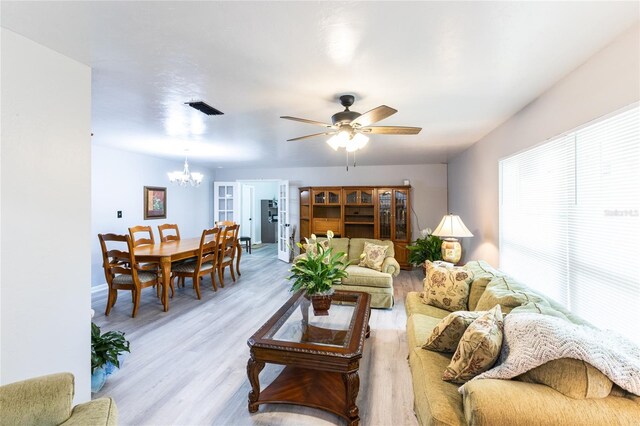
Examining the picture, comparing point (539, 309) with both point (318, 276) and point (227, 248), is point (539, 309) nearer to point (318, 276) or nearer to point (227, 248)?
point (318, 276)

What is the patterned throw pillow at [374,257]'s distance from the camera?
168 inches

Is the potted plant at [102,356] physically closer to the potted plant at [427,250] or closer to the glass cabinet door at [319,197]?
the potted plant at [427,250]

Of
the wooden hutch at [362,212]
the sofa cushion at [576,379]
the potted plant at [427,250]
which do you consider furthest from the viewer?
the wooden hutch at [362,212]

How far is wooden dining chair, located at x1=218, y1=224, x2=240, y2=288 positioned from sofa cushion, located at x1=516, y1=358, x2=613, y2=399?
4.27m

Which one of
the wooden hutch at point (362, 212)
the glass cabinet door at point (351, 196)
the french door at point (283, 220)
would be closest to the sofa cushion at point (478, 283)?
the wooden hutch at point (362, 212)

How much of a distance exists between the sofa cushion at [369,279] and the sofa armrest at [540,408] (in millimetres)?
2686

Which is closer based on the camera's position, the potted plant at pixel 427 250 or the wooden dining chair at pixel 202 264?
the wooden dining chair at pixel 202 264

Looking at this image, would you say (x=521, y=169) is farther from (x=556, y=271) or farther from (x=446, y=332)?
(x=446, y=332)

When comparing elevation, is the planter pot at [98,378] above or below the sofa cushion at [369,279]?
below

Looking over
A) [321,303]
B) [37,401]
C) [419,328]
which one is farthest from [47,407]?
[419,328]

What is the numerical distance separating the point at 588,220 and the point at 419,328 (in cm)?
134

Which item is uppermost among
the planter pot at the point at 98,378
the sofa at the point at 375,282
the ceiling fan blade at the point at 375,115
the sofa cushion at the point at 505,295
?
the ceiling fan blade at the point at 375,115

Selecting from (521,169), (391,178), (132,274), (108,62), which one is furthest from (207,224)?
(521,169)

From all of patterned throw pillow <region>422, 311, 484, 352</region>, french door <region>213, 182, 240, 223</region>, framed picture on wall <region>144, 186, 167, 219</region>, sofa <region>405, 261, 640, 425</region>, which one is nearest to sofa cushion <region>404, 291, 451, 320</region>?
patterned throw pillow <region>422, 311, 484, 352</region>
